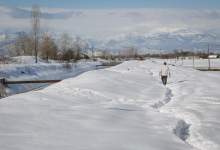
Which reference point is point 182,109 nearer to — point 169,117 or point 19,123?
point 169,117

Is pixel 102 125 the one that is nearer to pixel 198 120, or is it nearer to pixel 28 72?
pixel 198 120

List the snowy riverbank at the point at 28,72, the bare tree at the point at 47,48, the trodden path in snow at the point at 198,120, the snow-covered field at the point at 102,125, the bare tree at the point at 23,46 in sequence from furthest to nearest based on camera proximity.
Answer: the bare tree at the point at 23,46 < the bare tree at the point at 47,48 < the snowy riverbank at the point at 28,72 < the trodden path in snow at the point at 198,120 < the snow-covered field at the point at 102,125

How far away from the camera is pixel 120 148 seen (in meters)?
7.59

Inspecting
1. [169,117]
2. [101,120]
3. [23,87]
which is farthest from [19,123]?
[23,87]

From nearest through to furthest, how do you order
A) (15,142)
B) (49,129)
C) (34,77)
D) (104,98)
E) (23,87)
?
(15,142)
(49,129)
(104,98)
(23,87)
(34,77)

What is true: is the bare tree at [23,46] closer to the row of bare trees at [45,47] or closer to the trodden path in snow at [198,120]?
the row of bare trees at [45,47]

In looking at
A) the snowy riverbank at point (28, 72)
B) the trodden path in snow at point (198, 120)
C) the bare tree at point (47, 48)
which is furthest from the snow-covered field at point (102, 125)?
the bare tree at point (47, 48)

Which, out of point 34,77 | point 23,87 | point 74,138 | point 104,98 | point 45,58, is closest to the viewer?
point 74,138

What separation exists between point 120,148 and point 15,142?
7.00ft

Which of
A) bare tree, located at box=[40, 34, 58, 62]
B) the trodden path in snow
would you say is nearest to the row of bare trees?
bare tree, located at box=[40, 34, 58, 62]

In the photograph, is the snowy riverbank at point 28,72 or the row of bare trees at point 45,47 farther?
the row of bare trees at point 45,47

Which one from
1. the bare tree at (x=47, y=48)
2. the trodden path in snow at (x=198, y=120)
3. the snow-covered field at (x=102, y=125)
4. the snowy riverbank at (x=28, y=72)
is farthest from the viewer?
the bare tree at (x=47, y=48)

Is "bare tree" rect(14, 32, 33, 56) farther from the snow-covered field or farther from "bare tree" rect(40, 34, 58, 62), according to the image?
the snow-covered field

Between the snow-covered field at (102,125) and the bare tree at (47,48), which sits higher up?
the bare tree at (47,48)
